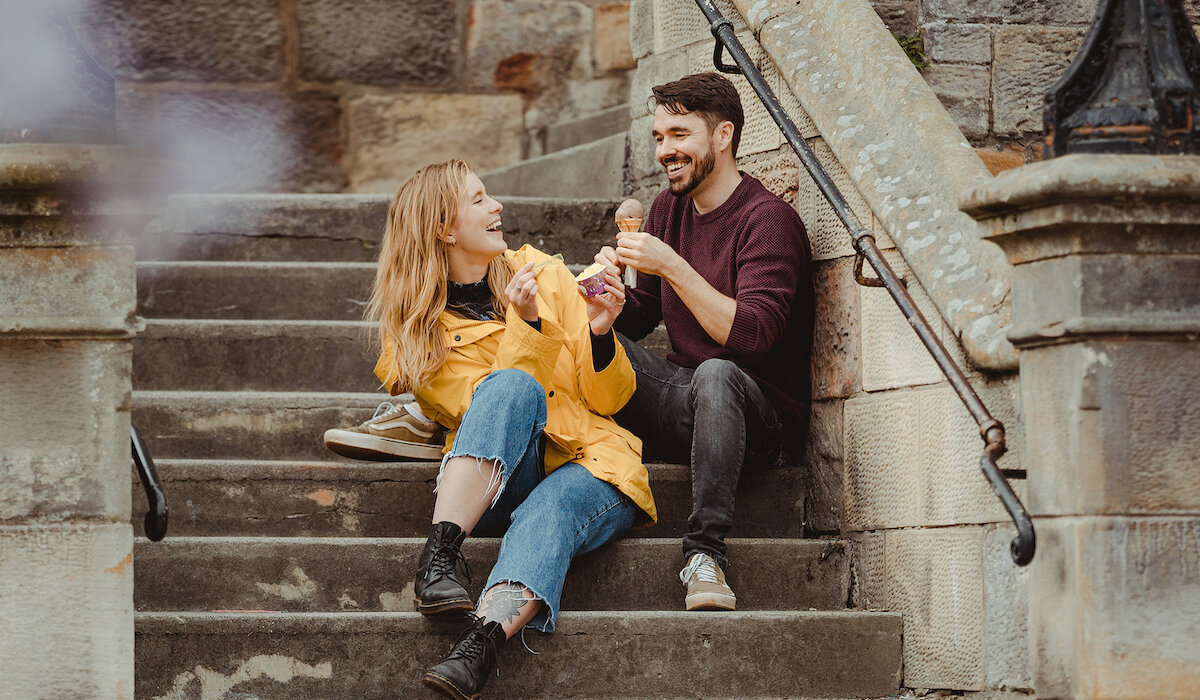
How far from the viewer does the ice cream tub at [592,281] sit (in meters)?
3.50

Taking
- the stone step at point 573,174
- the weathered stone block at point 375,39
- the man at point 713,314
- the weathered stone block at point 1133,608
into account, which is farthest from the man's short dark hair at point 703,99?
the weathered stone block at point 375,39

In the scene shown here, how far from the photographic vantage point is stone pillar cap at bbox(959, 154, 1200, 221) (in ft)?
7.73

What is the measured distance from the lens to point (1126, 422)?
2418 millimetres

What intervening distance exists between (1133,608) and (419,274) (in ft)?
6.30

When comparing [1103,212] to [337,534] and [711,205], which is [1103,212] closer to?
[711,205]

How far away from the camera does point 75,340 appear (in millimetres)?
2541

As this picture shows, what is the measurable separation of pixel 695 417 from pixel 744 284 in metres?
0.36

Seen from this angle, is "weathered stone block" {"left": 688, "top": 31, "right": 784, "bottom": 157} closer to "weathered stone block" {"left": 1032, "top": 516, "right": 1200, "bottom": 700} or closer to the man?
the man

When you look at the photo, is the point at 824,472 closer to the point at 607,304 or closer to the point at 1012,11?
the point at 607,304

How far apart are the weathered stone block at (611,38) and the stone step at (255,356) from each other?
110 inches

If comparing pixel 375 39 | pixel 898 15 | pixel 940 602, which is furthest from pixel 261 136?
pixel 940 602

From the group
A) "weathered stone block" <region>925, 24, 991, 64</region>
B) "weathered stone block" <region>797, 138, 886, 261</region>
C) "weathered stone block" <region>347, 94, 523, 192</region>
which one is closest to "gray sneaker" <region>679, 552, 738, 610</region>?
"weathered stone block" <region>797, 138, 886, 261</region>

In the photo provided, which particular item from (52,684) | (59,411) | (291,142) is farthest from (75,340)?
(291,142)

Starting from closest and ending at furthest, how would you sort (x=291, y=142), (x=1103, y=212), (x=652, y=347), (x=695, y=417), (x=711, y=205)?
(x=1103, y=212)
(x=695, y=417)
(x=711, y=205)
(x=652, y=347)
(x=291, y=142)
